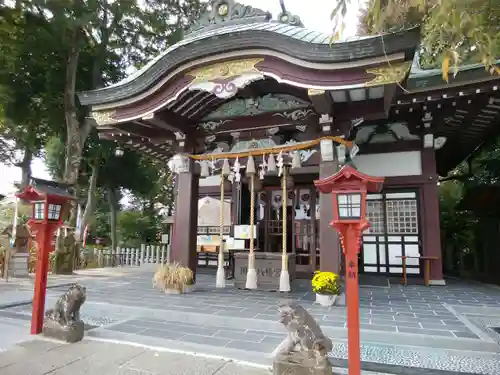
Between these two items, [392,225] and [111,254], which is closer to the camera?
[392,225]

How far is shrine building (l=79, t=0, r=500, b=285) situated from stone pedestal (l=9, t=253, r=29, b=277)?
4580 mm

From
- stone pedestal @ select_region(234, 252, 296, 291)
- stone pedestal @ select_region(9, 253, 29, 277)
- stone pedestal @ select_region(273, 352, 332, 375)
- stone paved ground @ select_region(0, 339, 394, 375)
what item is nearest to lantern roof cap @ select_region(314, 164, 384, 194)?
stone pedestal @ select_region(273, 352, 332, 375)

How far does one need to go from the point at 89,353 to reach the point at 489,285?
30.2ft

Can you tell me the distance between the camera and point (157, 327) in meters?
4.60

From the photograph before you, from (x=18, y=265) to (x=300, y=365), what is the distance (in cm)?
980

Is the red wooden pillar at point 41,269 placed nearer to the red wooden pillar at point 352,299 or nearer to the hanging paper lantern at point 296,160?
the red wooden pillar at point 352,299

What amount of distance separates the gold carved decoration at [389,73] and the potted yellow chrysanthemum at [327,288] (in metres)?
3.21

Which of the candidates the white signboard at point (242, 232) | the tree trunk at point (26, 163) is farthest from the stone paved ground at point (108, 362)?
the tree trunk at point (26, 163)

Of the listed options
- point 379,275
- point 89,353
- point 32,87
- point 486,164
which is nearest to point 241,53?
point 89,353

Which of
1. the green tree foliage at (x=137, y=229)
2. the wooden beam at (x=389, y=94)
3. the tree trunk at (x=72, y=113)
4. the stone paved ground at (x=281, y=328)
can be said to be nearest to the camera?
the stone paved ground at (x=281, y=328)

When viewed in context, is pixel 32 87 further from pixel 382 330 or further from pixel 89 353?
pixel 382 330

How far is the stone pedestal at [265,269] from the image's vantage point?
709cm

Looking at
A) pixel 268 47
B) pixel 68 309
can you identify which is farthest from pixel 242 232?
pixel 68 309

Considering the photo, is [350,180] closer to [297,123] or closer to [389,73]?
[389,73]
